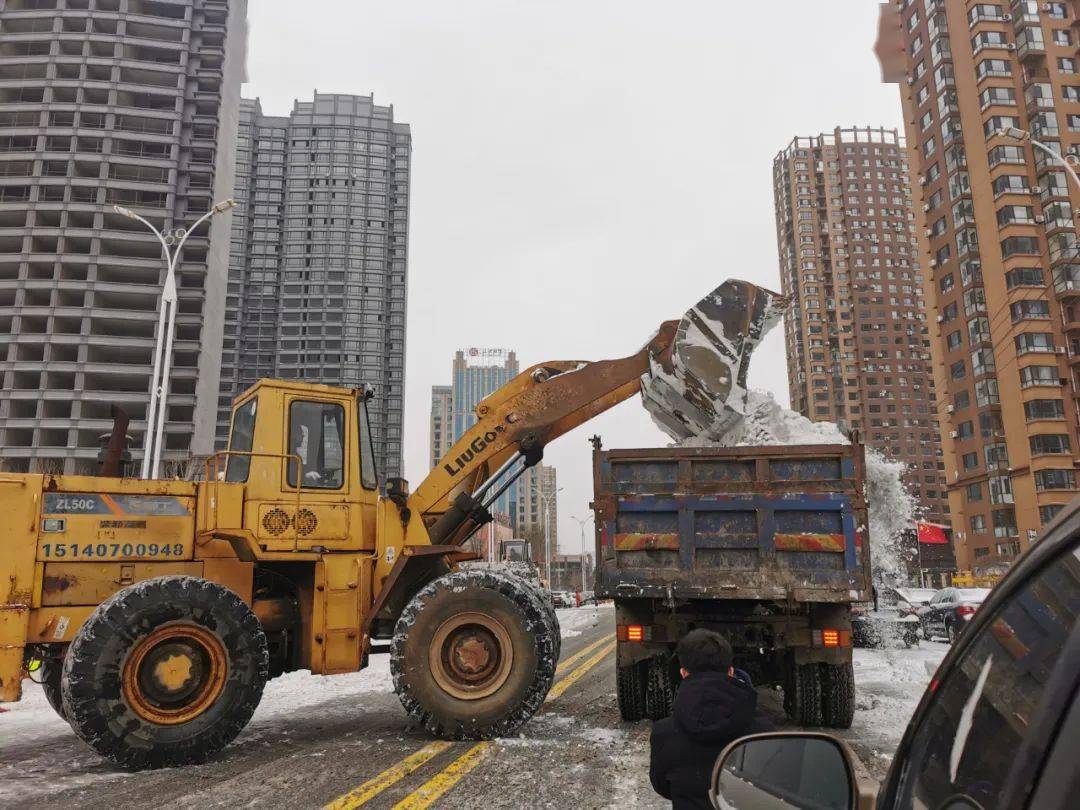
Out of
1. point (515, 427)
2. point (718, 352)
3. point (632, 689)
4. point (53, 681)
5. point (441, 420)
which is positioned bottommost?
point (632, 689)

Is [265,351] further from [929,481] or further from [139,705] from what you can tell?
[929,481]

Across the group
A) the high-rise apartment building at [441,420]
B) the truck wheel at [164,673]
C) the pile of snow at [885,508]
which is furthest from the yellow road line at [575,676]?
the high-rise apartment building at [441,420]

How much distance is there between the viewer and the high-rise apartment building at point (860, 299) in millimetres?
123125

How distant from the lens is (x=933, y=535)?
2478 cm

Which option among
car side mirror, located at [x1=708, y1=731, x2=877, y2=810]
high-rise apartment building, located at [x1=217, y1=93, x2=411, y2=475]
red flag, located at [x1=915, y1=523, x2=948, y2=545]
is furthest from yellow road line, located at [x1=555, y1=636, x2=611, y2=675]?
high-rise apartment building, located at [x1=217, y1=93, x2=411, y2=475]

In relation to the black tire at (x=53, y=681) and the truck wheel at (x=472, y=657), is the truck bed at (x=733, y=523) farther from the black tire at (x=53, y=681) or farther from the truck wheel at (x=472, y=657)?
the black tire at (x=53, y=681)

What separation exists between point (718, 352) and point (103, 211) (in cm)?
6393

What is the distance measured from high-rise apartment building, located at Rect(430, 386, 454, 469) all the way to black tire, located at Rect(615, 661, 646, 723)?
321 feet

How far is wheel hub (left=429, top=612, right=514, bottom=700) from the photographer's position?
6906 mm

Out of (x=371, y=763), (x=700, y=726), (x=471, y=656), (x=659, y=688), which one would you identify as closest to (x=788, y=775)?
(x=700, y=726)

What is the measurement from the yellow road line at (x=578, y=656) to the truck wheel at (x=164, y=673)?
5.40m

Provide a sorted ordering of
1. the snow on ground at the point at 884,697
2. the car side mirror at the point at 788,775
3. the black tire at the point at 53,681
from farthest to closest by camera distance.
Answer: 1. the black tire at the point at 53,681
2. the snow on ground at the point at 884,697
3. the car side mirror at the point at 788,775

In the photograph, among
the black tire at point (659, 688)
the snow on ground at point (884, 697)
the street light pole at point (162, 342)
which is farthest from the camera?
the street light pole at point (162, 342)

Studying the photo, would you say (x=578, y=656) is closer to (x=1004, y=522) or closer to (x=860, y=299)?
(x=1004, y=522)
